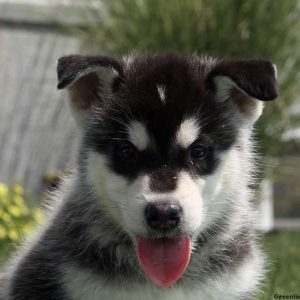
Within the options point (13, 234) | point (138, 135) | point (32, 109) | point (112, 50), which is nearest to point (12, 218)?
point (13, 234)

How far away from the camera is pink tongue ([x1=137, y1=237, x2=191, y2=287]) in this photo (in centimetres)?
390

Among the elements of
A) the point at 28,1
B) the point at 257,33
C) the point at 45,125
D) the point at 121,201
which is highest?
the point at 121,201

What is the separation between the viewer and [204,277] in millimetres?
4121

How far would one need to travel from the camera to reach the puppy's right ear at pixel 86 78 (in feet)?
13.1

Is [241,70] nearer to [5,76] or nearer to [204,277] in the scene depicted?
[204,277]

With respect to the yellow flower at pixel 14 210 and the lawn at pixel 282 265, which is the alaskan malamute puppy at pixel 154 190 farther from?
the yellow flower at pixel 14 210

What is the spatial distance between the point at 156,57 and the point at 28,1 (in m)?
5.69

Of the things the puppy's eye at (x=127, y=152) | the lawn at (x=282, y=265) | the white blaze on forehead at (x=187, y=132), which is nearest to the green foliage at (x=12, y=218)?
the lawn at (x=282, y=265)

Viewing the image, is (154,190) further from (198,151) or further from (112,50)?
(112,50)

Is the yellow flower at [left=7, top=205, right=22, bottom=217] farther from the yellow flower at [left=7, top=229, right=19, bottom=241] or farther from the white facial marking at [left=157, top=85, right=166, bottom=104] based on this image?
the white facial marking at [left=157, top=85, right=166, bottom=104]

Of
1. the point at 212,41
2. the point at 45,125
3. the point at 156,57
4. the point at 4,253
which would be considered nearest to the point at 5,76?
the point at 45,125

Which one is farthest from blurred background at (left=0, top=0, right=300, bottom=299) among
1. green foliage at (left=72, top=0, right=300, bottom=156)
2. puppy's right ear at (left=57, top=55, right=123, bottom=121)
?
puppy's right ear at (left=57, top=55, right=123, bottom=121)

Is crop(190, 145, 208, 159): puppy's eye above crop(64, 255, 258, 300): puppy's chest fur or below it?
above

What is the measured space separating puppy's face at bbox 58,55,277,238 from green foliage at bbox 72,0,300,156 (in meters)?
3.99
